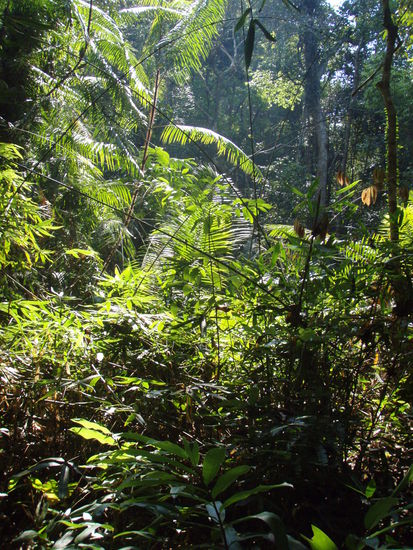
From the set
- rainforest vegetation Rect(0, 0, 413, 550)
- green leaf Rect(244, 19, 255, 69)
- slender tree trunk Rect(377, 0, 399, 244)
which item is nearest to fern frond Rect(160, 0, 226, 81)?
rainforest vegetation Rect(0, 0, 413, 550)

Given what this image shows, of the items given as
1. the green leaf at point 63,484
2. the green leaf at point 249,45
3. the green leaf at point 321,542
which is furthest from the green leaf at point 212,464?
the green leaf at point 249,45

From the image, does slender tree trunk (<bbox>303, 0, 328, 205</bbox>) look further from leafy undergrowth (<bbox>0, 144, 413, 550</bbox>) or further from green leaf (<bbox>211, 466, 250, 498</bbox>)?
green leaf (<bbox>211, 466, 250, 498</bbox>)

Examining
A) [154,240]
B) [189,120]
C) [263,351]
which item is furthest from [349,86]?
[263,351]

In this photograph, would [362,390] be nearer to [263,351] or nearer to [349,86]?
[263,351]

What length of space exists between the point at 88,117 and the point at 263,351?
590cm

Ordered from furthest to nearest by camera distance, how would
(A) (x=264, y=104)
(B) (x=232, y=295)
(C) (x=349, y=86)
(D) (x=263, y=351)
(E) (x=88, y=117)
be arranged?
(A) (x=264, y=104) < (C) (x=349, y=86) < (E) (x=88, y=117) < (B) (x=232, y=295) < (D) (x=263, y=351)

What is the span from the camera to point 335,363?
1359mm

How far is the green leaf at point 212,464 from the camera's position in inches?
28.9

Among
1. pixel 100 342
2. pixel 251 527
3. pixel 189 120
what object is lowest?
pixel 251 527

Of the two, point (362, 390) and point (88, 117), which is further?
point (88, 117)

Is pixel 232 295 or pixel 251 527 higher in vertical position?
pixel 232 295

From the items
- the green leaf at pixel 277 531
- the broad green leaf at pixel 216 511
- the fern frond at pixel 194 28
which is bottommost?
the broad green leaf at pixel 216 511

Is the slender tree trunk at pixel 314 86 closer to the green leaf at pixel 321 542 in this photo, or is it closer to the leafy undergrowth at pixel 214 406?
the leafy undergrowth at pixel 214 406

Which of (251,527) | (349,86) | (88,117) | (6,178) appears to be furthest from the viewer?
(349,86)
